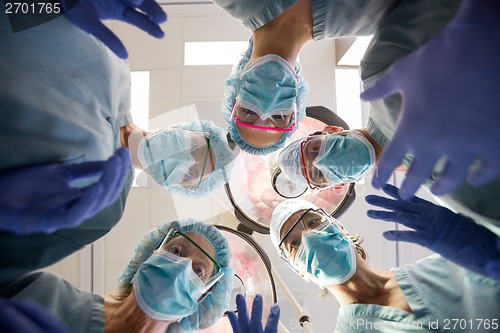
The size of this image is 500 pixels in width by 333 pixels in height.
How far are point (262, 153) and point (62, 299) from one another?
0.84 meters

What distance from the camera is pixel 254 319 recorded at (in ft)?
3.58

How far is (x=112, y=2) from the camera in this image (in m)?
0.81

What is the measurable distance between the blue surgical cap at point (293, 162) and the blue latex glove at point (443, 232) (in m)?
0.51

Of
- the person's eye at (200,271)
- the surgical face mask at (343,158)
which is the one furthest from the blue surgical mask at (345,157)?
the person's eye at (200,271)

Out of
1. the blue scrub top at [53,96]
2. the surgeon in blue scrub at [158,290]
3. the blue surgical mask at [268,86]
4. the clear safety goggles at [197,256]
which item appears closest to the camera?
the blue scrub top at [53,96]

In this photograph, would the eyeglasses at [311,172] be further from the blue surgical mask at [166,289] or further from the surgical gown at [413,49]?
the blue surgical mask at [166,289]

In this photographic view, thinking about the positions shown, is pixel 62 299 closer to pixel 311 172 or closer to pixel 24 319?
pixel 24 319

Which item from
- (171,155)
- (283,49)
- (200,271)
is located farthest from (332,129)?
(200,271)

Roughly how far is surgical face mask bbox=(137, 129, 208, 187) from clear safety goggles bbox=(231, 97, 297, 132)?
0.19 metres

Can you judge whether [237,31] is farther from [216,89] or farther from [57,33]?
[57,33]

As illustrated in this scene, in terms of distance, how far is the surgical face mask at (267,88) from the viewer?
121cm

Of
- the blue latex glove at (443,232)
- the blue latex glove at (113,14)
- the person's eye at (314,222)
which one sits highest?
the blue latex glove at (113,14)

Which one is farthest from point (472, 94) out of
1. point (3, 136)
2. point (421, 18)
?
point (3, 136)

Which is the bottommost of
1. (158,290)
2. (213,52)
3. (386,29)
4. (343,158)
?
(158,290)
